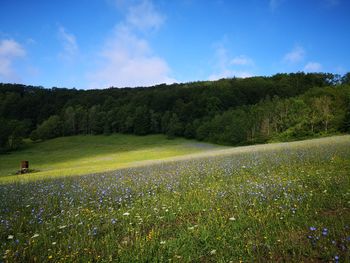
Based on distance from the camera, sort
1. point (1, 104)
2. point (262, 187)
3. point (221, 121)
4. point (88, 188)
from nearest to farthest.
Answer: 1. point (262, 187)
2. point (88, 188)
3. point (221, 121)
4. point (1, 104)

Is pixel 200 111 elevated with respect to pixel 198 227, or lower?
elevated

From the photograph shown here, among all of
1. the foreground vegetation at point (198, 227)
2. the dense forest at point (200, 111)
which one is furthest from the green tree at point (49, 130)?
the foreground vegetation at point (198, 227)

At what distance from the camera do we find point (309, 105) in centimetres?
8431

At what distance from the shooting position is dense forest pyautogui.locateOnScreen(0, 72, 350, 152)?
81.4 meters

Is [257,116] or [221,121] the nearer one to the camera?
[257,116]

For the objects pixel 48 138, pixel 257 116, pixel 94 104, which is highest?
pixel 94 104

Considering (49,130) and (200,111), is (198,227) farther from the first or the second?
(49,130)

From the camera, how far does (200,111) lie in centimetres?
11494

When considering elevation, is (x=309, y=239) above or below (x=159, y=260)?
above

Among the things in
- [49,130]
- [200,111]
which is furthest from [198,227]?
[49,130]

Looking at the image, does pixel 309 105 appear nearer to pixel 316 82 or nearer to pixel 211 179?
pixel 316 82

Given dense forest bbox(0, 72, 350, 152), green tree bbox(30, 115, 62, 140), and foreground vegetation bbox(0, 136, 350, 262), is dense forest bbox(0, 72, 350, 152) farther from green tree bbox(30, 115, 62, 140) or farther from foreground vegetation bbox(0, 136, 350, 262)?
foreground vegetation bbox(0, 136, 350, 262)

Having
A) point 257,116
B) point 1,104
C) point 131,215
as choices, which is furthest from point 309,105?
point 1,104

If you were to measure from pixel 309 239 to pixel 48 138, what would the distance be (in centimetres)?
13217
